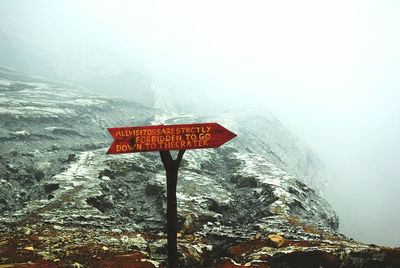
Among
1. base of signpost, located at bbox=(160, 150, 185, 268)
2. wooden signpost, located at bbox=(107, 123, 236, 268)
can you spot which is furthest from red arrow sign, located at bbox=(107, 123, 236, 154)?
base of signpost, located at bbox=(160, 150, 185, 268)

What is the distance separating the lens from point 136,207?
25203 mm

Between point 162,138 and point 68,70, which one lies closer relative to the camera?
point 162,138

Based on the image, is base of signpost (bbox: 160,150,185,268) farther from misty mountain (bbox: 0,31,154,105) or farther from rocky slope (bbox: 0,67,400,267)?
misty mountain (bbox: 0,31,154,105)

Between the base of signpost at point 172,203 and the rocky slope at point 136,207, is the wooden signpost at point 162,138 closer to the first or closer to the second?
the base of signpost at point 172,203

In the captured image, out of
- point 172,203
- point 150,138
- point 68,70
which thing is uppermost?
point 68,70

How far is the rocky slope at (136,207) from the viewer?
14.5 meters

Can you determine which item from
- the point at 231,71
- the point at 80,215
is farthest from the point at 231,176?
the point at 231,71

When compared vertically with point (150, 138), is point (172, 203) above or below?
below

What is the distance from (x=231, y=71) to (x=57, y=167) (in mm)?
139172

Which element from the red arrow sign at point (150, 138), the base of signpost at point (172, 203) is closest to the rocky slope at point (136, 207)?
the base of signpost at point (172, 203)

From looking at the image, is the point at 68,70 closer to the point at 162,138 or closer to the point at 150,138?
the point at 150,138

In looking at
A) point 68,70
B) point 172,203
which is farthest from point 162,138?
point 68,70

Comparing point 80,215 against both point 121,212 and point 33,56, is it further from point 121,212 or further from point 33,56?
point 33,56

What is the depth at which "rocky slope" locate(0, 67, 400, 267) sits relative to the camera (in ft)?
47.5
